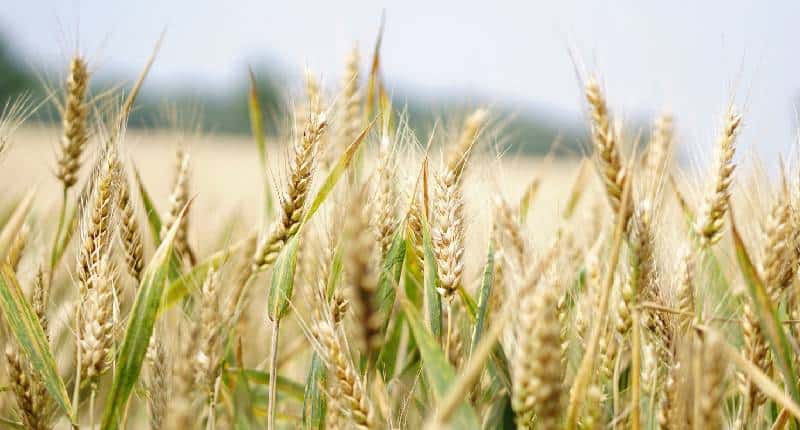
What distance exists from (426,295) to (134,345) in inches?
22.9

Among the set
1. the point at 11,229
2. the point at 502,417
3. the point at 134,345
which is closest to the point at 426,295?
the point at 502,417

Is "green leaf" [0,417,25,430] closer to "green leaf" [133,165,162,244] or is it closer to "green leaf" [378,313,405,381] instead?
"green leaf" [133,165,162,244]

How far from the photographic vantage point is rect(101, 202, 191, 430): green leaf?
121 cm

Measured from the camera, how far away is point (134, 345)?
1.24 meters

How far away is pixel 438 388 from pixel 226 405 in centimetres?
88

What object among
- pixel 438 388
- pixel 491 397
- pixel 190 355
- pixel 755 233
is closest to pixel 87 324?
pixel 190 355

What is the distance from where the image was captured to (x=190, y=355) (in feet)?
3.27

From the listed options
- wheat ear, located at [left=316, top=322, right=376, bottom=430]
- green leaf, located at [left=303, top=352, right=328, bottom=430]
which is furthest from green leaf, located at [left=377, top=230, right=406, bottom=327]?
wheat ear, located at [left=316, top=322, right=376, bottom=430]

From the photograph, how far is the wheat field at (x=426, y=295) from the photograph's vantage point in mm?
A: 1032

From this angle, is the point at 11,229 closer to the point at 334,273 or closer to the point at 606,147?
the point at 334,273

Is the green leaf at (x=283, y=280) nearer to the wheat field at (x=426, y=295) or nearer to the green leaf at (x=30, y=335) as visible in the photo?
the wheat field at (x=426, y=295)

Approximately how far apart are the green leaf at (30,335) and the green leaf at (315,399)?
1.53 feet

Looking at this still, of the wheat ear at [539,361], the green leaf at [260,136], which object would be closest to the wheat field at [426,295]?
the wheat ear at [539,361]

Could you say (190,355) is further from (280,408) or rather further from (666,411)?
(280,408)
